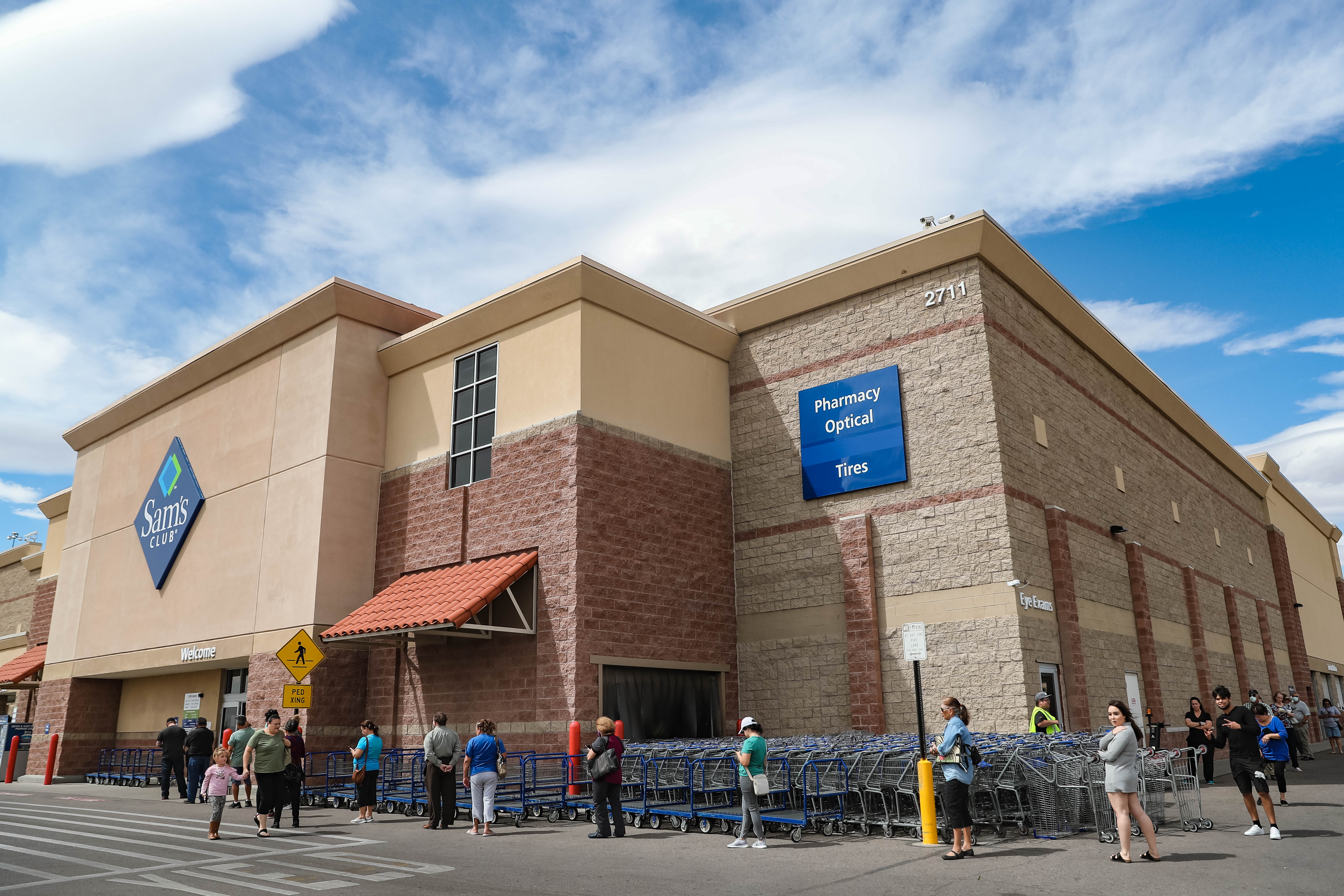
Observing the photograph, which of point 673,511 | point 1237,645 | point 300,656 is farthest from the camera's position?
point 1237,645

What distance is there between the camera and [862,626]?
20.1 metres

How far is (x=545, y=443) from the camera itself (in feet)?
66.7

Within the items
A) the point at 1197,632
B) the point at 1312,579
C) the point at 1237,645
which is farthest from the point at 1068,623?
→ the point at 1312,579

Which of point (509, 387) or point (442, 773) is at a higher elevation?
point (509, 387)

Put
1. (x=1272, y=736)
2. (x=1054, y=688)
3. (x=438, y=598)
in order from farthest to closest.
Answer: (x=438, y=598) < (x=1054, y=688) < (x=1272, y=736)

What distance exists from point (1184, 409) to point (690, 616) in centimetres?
2037

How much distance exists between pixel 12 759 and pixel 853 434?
28090 mm

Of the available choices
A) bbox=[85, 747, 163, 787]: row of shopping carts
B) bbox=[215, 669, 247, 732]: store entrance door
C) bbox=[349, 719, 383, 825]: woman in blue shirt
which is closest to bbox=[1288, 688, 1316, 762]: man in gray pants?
bbox=[349, 719, 383, 825]: woman in blue shirt

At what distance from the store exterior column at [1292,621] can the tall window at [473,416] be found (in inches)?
1372

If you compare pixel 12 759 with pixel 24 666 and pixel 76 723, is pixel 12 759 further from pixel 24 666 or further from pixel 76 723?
pixel 24 666

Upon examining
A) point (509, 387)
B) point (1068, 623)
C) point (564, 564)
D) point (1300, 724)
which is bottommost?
point (1300, 724)

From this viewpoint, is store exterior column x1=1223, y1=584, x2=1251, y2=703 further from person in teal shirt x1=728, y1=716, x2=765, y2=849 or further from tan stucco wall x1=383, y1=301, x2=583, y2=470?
person in teal shirt x1=728, y1=716, x2=765, y2=849

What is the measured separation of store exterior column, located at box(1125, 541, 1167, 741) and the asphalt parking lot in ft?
25.2

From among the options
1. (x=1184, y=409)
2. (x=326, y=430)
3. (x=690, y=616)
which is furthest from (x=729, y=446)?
(x=1184, y=409)
